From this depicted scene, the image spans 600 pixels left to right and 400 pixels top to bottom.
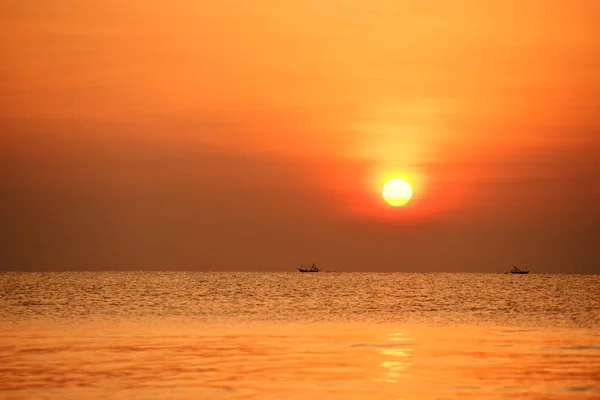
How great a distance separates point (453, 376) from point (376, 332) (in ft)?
72.3

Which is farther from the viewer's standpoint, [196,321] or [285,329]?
[196,321]

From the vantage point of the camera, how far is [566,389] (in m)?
32.1

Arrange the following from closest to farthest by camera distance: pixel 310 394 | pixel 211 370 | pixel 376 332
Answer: pixel 310 394 < pixel 211 370 < pixel 376 332

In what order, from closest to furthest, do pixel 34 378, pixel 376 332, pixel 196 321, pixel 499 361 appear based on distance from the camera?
1. pixel 34 378
2. pixel 499 361
3. pixel 376 332
4. pixel 196 321

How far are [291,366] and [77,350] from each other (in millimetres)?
12094

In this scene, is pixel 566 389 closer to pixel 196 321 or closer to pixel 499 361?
pixel 499 361

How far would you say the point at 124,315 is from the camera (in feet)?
246

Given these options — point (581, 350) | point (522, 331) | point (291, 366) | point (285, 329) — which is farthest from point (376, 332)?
point (291, 366)

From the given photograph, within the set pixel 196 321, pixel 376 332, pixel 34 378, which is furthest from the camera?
pixel 196 321

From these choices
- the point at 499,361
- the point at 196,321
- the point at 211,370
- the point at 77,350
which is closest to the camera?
the point at 211,370

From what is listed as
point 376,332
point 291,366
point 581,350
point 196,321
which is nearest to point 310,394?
point 291,366

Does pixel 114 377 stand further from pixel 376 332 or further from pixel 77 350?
pixel 376 332

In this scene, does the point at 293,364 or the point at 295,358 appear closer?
the point at 293,364

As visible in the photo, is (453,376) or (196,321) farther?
(196,321)
